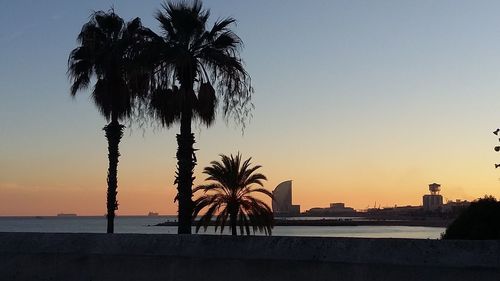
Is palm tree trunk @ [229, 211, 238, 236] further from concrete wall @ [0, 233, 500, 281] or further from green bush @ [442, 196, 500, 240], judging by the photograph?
concrete wall @ [0, 233, 500, 281]

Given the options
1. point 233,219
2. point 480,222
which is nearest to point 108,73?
point 233,219

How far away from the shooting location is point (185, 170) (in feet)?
83.4

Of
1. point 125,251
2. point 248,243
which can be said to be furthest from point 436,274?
point 125,251

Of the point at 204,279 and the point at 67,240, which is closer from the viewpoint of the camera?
the point at 204,279

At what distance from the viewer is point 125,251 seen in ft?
38.4

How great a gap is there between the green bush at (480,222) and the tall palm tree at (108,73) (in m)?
14.6

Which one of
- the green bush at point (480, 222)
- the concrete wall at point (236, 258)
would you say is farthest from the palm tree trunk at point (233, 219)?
the concrete wall at point (236, 258)

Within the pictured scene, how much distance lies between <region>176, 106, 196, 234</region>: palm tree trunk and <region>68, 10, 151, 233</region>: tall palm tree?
5819mm

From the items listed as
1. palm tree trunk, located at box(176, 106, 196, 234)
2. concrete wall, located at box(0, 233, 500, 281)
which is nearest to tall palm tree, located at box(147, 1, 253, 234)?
palm tree trunk, located at box(176, 106, 196, 234)

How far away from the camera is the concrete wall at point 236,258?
396 inches

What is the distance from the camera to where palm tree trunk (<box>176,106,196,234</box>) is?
975 inches

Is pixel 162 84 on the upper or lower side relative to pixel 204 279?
upper

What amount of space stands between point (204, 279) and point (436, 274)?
3.58 meters

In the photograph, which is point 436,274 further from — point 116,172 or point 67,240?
point 116,172
